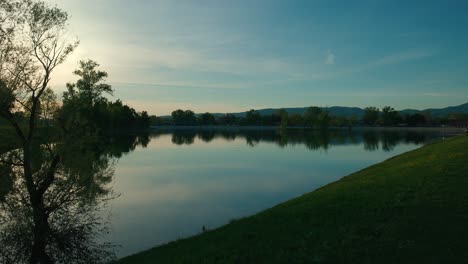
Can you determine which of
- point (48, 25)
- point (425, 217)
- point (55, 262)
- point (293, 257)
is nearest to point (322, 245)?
point (293, 257)

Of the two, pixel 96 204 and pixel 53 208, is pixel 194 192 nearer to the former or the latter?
pixel 96 204

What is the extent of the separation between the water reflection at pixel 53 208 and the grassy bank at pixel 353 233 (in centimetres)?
308

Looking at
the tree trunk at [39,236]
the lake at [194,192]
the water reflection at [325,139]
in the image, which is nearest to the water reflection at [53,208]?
the tree trunk at [39,236]

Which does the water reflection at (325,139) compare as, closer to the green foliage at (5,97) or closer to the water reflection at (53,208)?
the water reflection at (53,208)

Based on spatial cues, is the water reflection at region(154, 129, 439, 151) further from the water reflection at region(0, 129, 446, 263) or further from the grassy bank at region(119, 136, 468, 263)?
the grassy bank at region(119, 136, 468, 263)

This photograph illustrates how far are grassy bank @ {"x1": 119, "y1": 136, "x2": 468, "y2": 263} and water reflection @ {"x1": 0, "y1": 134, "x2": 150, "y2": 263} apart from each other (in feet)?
10.1

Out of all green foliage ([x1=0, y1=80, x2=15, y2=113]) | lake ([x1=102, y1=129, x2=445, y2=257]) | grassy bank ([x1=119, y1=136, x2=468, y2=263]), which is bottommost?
lake ([x1=102, y1=129, x2=445, y2=257])

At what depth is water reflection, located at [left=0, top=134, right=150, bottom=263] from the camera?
12.7 metres

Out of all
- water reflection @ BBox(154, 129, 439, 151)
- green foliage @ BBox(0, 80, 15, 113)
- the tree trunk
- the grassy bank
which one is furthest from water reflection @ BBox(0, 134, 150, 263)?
water reflection @ BBox(154, 129, 439, 151)

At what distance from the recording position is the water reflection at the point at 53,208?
499 inches

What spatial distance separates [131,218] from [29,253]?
230 inches

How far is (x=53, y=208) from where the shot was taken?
44.3 feet

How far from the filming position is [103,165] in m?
16.5

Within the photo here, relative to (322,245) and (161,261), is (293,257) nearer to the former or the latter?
(322,245)
